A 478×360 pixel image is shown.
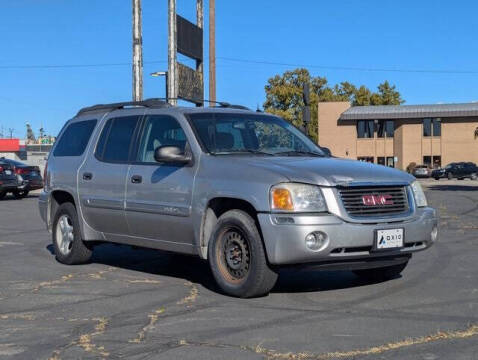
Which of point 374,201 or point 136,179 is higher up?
point 136,179

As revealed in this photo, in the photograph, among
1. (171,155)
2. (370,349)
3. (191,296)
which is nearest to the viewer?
(370,349)

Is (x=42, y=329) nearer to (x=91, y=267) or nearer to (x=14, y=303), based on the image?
(x=14, y=303)

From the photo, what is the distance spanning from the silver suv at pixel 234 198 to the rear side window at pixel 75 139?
0.15ft

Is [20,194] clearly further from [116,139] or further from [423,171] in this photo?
[423,171]

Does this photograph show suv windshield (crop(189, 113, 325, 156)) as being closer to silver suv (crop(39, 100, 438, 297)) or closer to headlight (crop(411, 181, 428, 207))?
silver suv (crop(39, 100, 438, 297))

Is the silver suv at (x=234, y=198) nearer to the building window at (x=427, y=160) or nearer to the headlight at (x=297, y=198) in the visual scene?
the headlight at (x=297, y=198)

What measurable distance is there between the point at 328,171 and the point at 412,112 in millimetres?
59105

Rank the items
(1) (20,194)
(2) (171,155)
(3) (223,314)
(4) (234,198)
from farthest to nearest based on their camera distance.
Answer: (1) (20,194)
(2) (171,155)
(4) (234,198)
(3) (223,314)

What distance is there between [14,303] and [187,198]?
72.6 inches

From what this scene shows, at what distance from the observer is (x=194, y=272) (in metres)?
7.93

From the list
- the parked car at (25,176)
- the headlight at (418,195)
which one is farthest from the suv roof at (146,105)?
the parked car at (25,176)

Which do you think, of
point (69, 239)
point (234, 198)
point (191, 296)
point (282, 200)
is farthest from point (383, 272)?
point (69, 239)

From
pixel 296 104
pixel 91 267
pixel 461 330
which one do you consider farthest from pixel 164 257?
pixel 296 104

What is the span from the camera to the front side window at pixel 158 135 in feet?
23.5
